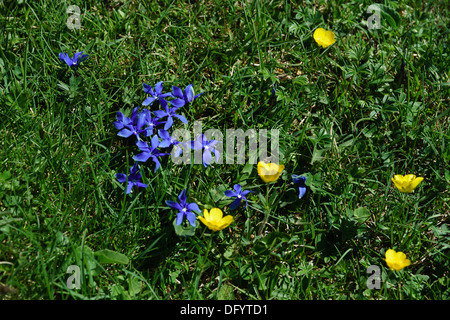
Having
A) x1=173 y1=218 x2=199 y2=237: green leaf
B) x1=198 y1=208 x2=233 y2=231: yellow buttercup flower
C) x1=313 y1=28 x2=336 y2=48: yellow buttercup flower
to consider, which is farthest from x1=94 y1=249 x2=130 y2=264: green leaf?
x1=313 y1=28 x2=336 y2=48: yellow buttercup flower

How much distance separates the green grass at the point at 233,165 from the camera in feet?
8.15

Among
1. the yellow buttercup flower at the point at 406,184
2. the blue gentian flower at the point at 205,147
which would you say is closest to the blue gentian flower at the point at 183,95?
the blue gentian flower at the point at 205,147

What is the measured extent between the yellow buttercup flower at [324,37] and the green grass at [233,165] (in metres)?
0.17

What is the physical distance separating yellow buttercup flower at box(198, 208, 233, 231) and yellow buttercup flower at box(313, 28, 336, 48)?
129cm

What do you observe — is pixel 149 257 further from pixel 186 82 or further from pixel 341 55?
pixel 341 55

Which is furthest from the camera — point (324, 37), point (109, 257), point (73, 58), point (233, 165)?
point (324, 37)

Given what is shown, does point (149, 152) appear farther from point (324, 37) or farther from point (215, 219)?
point (324, 37)

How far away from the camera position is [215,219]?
2.48 meters

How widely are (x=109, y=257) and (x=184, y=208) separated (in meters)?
0.44

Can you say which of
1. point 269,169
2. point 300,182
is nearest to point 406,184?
point 300,182

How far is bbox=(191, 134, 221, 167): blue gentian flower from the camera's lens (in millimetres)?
2660

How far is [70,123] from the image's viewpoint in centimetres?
279

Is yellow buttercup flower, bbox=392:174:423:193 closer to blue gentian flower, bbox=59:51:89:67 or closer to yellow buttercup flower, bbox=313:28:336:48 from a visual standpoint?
yellow buttercup flower, bbox=313:28:336:48

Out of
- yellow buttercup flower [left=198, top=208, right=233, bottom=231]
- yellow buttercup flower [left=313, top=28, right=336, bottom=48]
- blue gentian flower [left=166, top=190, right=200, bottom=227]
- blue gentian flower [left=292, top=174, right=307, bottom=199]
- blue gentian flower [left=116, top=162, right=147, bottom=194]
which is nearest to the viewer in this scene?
yellow buttercup flower [left=198, top=208, right=233, bottom=231]
